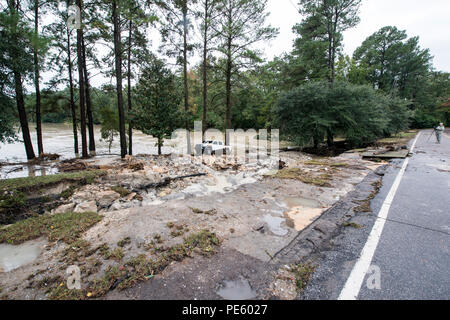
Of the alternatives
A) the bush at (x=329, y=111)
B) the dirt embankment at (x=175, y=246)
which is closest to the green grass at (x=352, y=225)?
the dirt embankment at (x=175, y=246)

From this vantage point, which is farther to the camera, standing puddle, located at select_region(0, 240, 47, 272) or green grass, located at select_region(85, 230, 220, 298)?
standing puddle, located at select_region(0, 240, 47, 272)

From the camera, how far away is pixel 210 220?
130 inches

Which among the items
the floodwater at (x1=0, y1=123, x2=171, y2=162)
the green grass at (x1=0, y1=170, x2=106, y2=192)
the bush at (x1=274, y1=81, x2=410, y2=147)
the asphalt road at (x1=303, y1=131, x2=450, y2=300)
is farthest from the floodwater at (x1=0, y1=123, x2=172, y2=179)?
the bush at (x1=274, y1=81, x2=410, y2=147)

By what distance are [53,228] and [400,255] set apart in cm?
513

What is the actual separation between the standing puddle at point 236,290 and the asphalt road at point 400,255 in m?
0.55

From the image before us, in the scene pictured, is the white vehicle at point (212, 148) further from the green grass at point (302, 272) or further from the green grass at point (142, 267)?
the green grass at point (302, 272)

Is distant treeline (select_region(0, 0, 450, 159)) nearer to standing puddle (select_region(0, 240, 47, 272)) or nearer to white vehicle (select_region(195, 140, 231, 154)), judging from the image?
white vehicle (select_region(195, 140, 231, 154))

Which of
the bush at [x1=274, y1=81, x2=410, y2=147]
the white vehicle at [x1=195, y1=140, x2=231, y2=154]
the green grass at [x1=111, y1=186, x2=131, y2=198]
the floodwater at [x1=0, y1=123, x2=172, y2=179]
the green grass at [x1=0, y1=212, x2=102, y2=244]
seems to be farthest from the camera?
the white vehicle at [x1=195, y1=140, x2=231, y2=154]

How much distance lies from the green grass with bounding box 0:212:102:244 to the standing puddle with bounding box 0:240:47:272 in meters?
0.11

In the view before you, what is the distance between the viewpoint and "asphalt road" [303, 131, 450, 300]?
1.80m

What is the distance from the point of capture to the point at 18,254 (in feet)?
8.21

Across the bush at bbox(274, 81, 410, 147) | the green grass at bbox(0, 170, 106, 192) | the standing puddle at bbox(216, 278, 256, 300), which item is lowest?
the standing puddle at bbox(216, 278, 256, 300)

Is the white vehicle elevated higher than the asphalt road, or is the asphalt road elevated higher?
the white vehicle
